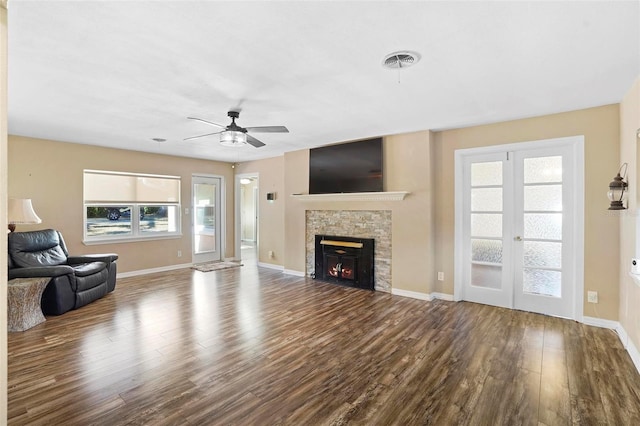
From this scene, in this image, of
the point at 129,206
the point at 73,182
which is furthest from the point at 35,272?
the point at 129,206

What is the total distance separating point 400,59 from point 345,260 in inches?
148

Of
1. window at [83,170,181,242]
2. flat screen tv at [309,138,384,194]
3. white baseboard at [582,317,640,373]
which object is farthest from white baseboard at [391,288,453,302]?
window at [83,170,181,242]

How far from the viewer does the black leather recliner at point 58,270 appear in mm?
3928

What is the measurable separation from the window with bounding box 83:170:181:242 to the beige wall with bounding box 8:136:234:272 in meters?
0.15

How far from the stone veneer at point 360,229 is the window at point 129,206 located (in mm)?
3182

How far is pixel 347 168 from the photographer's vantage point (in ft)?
18.2

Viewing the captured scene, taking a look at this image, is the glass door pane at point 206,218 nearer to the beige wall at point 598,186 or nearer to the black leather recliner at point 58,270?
the black leather recliner at point 58,270

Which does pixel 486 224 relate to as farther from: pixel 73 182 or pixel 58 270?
pixel 73 182

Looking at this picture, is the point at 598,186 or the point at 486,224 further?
the point at 486,224

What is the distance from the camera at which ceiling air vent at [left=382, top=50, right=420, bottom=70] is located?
7.88 feet

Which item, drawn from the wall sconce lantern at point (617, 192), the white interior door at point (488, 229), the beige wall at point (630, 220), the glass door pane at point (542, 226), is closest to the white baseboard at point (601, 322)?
the beige wall at point (630, 220)

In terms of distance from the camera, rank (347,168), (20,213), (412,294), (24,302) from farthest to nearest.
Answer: (347,168)
(412,294)
(20,213)
(24,302)

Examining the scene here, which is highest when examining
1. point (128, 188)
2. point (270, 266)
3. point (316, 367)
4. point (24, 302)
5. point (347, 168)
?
point (347, 168)

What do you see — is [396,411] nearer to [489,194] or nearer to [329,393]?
[329,393]
